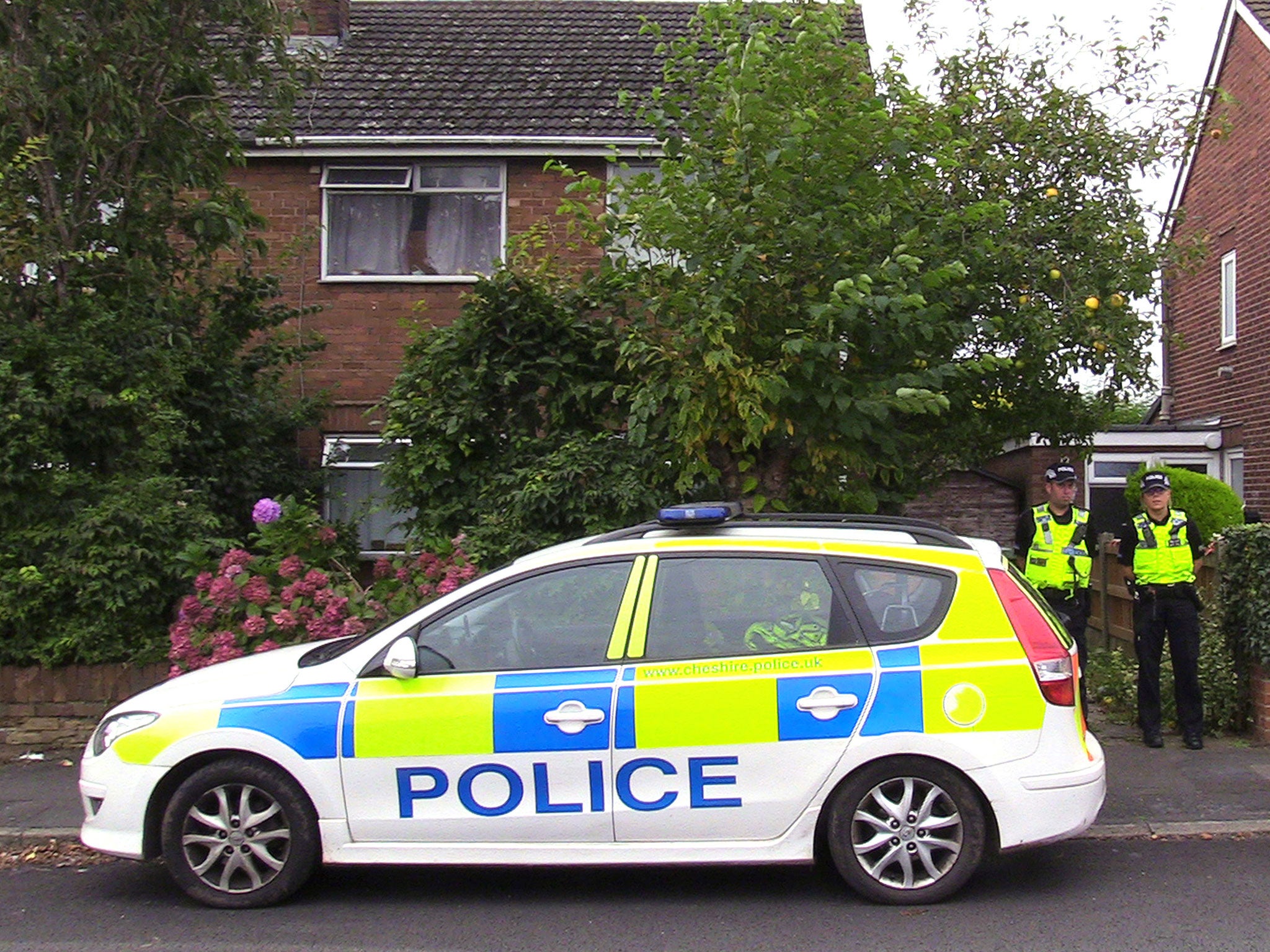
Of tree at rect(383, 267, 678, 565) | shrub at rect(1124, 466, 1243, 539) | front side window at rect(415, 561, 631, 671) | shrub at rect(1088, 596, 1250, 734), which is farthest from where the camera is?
shrub at rect(1124, 466, 1243, 539)

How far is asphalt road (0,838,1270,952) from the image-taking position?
4.88m

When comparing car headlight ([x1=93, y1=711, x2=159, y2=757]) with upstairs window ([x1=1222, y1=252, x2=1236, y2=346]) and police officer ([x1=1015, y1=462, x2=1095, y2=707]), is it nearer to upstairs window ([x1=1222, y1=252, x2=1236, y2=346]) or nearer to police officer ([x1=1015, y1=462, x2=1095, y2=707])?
police officer ([x1=1015, y1=462, x2=1095, y2=707])

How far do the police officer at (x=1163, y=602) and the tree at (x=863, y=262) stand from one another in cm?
135

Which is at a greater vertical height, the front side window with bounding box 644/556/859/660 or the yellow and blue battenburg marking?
the front side window with bounding box 644/556/859/660

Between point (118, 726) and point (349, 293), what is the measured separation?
7.90m

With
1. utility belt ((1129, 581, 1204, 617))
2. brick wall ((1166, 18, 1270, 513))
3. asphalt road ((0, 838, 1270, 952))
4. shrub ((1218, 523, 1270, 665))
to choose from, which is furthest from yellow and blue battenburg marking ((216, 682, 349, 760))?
brick wall ((1166, 18, 1270, 513))

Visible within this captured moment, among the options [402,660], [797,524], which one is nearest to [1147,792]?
[797,524]

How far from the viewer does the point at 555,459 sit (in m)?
8.28

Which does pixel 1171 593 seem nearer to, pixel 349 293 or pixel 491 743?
pixel 491 743

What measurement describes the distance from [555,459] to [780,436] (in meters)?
1.45

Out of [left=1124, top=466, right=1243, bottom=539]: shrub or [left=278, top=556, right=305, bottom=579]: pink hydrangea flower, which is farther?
[left=1124, top=466, right=1243, bottom=539]: shrub

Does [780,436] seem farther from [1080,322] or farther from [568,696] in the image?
[568,696]

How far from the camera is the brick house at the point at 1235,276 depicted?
46.3 feet

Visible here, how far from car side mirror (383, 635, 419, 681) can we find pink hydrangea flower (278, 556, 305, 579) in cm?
311
